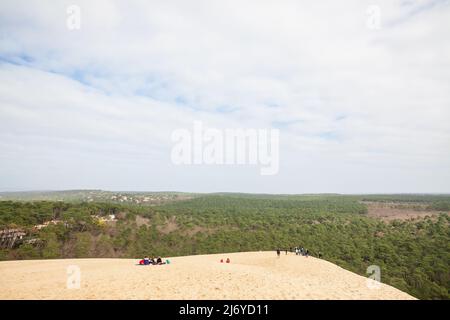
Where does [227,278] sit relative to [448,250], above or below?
above

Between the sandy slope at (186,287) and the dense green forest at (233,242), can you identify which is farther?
the dense green forest at (233,242)

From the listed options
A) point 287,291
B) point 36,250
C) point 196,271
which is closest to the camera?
point 287,291

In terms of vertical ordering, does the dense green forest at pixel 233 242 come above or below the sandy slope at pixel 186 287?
below

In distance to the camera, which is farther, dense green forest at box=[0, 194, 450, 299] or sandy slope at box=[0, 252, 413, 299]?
dense green forest at box=[0, 194, 450, 299]

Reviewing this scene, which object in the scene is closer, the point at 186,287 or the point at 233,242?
the point at 186,287

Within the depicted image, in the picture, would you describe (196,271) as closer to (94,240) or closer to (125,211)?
(94,240)

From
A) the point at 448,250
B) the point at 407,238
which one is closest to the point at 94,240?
the point at 407,238

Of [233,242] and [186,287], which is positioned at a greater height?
[186,287]

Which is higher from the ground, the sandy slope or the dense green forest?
the sandy slope
